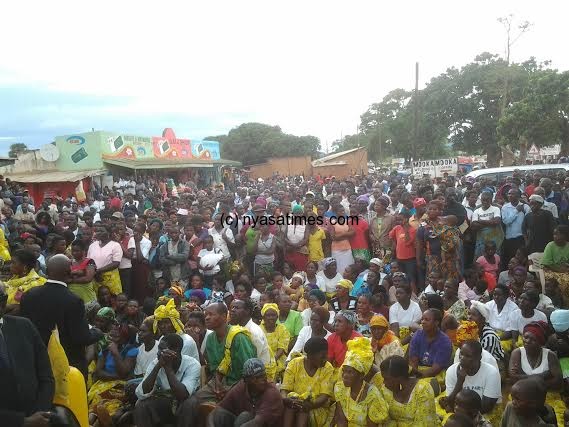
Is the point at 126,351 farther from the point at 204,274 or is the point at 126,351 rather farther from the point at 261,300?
the point at 204,274

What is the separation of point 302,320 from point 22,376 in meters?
3.80

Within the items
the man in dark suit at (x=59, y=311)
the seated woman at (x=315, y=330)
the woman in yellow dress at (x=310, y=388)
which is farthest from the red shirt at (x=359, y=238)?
the man in dark suit at (x=59, y=311)

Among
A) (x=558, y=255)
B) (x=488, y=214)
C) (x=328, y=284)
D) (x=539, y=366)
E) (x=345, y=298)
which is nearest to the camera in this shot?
(x=539, y=366)

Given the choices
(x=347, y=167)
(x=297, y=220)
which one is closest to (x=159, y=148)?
(x=347, y=167)

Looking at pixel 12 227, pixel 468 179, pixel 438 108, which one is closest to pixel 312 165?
pixel 438 108

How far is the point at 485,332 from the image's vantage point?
5332 millimetres

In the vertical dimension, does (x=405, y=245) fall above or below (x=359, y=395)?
above

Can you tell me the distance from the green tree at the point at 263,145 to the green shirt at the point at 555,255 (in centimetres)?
4079

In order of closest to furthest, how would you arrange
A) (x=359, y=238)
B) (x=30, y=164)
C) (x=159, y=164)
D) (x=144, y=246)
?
1. (x=144, y=246)
2. (x=359, y=238)
3. (x=30, y=164)
4. (x=159, y=164)

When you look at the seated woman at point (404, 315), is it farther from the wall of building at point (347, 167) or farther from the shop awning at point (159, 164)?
the wall of building at point (347, 167)

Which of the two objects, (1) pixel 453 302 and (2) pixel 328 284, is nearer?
(1) pixel 453 302

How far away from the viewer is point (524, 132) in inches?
966

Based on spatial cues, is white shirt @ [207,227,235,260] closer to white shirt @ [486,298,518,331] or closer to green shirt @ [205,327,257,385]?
green shirt @ [205,327,257,385]

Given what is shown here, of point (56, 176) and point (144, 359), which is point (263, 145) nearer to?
point (56, 176)
